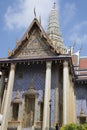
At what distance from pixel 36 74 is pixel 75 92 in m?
4.07

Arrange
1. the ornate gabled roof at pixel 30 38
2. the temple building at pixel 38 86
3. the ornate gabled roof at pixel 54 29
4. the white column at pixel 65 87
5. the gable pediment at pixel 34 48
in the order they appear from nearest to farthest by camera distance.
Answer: the white column at pixel 65 87 < the temple building at pixel 38 86 < the ornate gabled roof at pixel 30 38 < the gable pediment at pixel 34 48 < the ornate gabled roof at pixel 54 29

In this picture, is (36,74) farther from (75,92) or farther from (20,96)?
(75,92)

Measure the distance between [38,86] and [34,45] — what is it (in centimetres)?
337

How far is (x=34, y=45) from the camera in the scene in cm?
2088

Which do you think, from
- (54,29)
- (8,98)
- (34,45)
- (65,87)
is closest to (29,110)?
(8,98)

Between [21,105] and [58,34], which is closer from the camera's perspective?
[21,105]

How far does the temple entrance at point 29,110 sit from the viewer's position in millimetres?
18688

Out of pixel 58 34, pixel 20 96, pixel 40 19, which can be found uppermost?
pixel 58 34

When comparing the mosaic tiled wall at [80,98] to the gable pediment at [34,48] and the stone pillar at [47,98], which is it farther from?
the stone pillar at [47,98]

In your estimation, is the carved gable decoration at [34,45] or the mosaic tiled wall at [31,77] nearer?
the mosaic tiled wall at [31,77]

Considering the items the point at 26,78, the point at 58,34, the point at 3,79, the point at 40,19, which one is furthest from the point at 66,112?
the point at 58,34

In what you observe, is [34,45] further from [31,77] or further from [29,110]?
[29,110]

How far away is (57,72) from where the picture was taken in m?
19.6

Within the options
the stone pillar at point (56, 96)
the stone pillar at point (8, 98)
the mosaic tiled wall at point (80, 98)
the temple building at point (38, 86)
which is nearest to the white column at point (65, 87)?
the temple building at point (38, 86)
